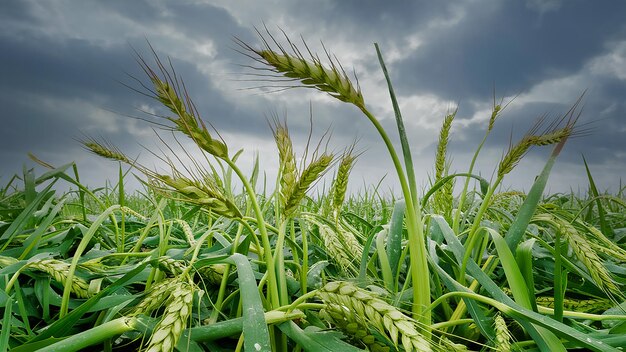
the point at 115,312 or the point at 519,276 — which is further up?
the point at 519,276

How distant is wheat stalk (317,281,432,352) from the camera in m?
0.92

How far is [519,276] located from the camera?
138cm

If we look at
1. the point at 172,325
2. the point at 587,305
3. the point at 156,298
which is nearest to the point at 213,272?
the point at 156,298

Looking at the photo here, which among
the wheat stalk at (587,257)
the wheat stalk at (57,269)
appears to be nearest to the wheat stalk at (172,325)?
the wheat stalk at (57,269)

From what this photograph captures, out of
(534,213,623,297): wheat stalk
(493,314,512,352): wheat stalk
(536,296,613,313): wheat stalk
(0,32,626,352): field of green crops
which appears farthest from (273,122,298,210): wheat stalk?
(536,296,613,313): wheat stalk

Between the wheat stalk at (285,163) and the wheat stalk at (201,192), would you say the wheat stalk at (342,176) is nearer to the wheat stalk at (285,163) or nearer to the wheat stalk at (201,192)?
the wheat stalk at (285,163)

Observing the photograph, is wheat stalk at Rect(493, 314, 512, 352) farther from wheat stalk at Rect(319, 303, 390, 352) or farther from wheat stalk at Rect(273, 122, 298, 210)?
wheat stalk at Rect(273, 122, 298, 210)

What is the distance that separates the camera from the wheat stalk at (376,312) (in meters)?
0.92

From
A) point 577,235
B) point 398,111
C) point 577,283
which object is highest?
point 398,111

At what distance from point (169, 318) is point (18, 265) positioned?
1.14m

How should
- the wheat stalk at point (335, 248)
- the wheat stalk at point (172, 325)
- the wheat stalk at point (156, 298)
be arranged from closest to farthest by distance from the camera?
the wheat stalk at point (172, 325)
the wheat stalk at point (156, 298)
the wheat stalk at point (335, 248)

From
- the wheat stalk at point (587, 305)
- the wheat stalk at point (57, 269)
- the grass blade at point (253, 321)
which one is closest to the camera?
the grass blade at point (253, 321)

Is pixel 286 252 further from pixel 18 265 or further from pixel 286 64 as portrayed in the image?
pixel 286 64

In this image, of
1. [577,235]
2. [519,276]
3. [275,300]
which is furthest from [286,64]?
[577,235]
